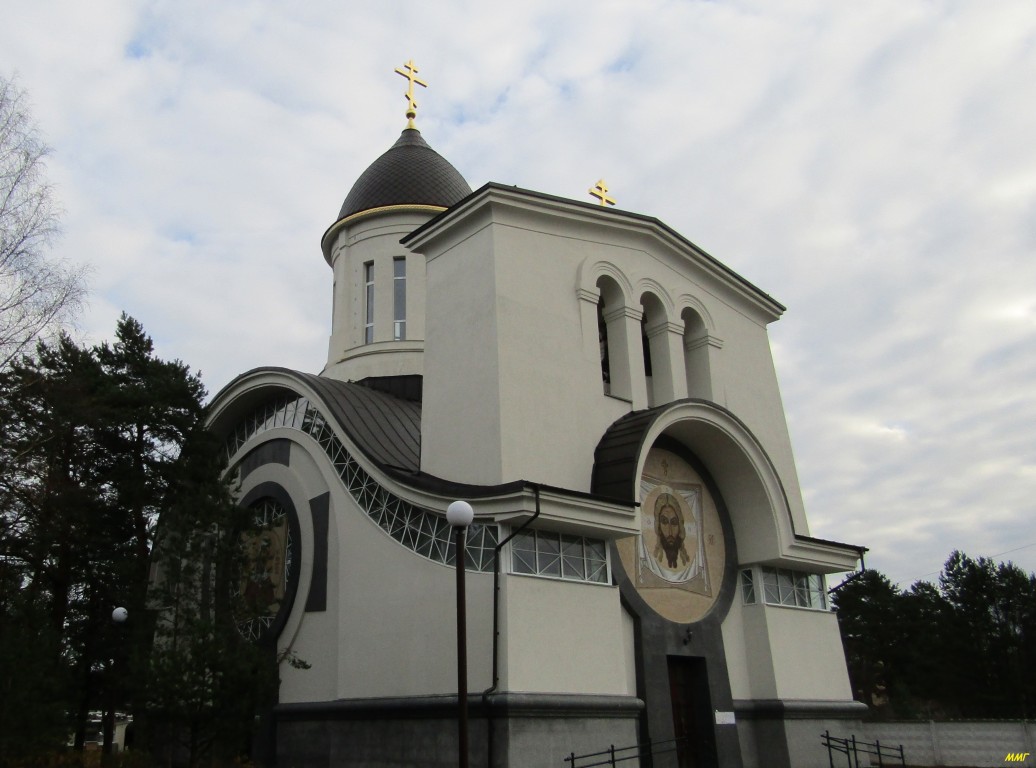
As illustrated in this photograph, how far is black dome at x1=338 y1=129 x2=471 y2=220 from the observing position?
21.4 m

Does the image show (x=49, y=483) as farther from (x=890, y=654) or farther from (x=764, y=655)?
(x=890, y=654)

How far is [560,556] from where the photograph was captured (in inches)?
474

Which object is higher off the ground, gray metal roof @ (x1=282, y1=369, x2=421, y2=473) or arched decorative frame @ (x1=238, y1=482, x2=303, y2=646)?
gray metal roof @ (x1=282, y1=369, x2=421, y2=473)

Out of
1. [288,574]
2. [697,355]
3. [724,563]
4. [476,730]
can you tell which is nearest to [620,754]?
[476,730]

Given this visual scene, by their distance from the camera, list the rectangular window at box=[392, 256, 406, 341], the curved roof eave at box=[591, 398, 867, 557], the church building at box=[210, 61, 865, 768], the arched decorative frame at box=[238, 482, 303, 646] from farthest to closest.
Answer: the rectangular window at box=[392, 256, 406, 341]
the arched decorative frame at box=[238, 482, 303, 646]
the curved roof eave at box=[591, 398, 867, 557]
the church building at box=[210, 61, 865, 768]

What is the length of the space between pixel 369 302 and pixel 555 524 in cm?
1048

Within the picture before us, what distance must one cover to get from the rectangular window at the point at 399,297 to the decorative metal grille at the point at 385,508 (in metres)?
3.35

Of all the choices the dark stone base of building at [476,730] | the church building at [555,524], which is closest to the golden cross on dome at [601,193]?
the church building at [555,524]

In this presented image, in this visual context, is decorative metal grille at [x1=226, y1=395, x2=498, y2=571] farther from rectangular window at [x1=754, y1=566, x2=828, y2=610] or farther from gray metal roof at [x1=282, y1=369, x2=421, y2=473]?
rectangular window at [x1=754, y1=566, x2=828, y2=610]

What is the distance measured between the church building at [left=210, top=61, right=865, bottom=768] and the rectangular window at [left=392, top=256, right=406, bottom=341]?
7.93ft

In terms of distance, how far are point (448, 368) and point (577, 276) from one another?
2627 millimetres

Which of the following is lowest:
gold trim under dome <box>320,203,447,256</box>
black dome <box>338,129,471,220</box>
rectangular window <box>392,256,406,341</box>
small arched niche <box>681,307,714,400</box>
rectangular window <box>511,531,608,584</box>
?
rectangular window <box>511,531,608,584</box>

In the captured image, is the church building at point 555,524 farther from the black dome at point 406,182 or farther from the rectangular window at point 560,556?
the black dome at point 406,182

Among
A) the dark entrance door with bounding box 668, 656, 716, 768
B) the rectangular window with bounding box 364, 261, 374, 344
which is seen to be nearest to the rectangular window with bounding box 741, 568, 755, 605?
the dark entrance door with bounding box 668, 656, 716, 768
